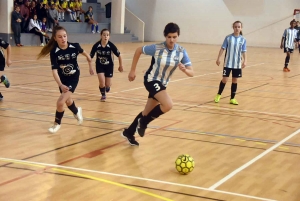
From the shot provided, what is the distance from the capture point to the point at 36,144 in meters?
6.63

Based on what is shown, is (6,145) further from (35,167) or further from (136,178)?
(136,178)

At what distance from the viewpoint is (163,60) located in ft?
21.0

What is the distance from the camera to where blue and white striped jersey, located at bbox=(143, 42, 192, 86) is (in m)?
6.41

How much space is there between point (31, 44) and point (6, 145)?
18.6 m

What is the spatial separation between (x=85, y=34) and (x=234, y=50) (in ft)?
60.0

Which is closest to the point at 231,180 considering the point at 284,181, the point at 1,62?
the point at 284,181

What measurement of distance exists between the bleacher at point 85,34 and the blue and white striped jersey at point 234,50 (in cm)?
1567

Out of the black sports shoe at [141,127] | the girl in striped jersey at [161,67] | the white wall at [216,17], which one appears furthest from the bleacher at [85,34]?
the girl in striped jersey at [161,67]

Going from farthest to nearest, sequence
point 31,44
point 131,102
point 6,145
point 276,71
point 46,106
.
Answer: point 31,44, point 276,71, point 131,102, point 46,106, point 6,145

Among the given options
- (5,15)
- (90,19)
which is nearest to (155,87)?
(5,15)

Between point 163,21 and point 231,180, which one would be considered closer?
point 231,180

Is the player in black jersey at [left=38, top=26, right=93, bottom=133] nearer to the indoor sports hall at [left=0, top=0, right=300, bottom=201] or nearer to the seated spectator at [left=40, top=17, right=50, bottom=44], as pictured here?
the indoor sports hall at [left=0, top=0, right=300, bottom=201]

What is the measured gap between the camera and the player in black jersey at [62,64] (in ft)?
23.8

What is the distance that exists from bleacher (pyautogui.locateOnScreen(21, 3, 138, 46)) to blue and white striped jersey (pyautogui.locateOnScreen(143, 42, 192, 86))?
61.2 ft
